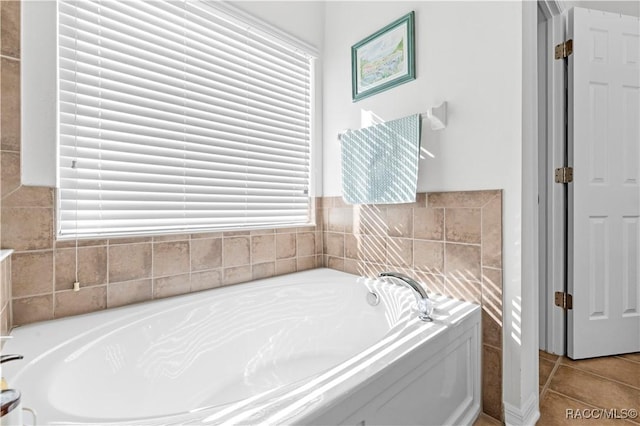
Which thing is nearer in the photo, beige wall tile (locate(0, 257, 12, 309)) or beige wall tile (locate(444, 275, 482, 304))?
beige wall tile (locate(0, 257, 12, 309))

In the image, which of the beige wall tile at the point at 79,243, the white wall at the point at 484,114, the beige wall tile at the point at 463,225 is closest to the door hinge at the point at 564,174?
the white wall at the point at 484,114

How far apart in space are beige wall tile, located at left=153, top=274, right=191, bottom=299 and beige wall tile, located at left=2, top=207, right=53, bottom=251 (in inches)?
17.8

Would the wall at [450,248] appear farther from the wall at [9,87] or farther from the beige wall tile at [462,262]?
the wall at [9,87]

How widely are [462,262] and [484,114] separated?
0.70 meters

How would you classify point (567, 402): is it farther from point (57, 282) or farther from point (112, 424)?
point (57, 282)

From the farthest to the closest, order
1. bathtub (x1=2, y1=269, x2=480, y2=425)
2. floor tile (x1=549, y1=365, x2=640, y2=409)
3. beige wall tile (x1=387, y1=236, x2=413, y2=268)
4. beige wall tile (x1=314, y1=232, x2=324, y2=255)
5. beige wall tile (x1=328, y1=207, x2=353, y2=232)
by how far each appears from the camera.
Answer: beige wall tile (x1=314, y1=232, x2=324, y2=255) < beige wall tile (x1=328, y1=207, x2=353, y2=232) < beige wall tile (x1=387, y1=236, x2=413, y2=268) < floor tile (x1=549, y1=365, x2=640, y2=409) < bathtub (x1=2, y1=269, x2=480, y2=425)

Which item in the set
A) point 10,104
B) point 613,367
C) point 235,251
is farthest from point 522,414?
point 10,104

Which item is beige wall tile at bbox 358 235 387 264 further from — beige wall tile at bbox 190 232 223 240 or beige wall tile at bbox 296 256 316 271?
beige wall tile at bbox 190 232 223 240

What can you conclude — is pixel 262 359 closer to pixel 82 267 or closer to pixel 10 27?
pixel 82 267

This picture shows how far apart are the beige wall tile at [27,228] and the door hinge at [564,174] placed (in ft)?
8.87

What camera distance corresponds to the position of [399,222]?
5.67 ft

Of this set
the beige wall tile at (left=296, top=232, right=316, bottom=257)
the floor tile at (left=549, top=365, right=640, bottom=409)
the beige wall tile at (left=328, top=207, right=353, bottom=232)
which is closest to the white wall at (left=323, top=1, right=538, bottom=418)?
the floor tile at (left=549, top=365, right=640, bottom=409)

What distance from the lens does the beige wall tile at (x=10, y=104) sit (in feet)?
3.65

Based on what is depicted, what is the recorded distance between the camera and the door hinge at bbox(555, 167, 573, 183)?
1.88m
